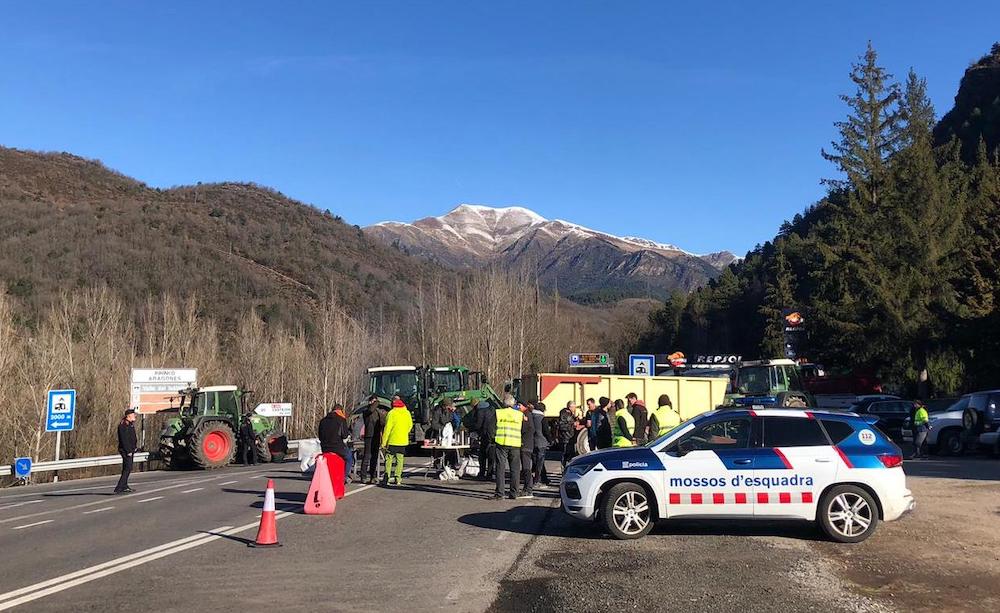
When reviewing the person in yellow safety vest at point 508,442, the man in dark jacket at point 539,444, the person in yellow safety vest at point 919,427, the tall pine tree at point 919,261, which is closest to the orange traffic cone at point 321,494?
the person in yellow safety vest at point 508,442

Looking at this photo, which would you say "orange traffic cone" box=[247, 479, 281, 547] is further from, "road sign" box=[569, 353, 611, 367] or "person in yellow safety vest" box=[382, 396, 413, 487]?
"road sign" box=[569, 353, 611, 367]

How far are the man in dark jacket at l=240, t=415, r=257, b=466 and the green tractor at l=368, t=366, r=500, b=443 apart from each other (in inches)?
172

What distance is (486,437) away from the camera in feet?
61.2

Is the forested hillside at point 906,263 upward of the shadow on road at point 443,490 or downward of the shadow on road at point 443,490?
upward

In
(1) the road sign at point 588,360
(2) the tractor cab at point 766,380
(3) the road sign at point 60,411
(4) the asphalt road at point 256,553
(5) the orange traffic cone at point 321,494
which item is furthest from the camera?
(1) the road sign at point 588,360


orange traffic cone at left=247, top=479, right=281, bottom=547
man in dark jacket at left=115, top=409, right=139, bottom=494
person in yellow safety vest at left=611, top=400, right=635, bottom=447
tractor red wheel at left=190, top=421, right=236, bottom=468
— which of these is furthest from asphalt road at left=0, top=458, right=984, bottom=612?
tractor red wheel at left=190, top=421, right=236, bottom=468

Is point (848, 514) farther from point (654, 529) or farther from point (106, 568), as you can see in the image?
point (106, 568)

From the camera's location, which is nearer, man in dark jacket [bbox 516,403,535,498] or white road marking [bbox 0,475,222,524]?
white road marking [bbox 0,475,222,524]

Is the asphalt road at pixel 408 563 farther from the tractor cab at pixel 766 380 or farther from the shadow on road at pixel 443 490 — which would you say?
the tractor cab at pixel 766 380

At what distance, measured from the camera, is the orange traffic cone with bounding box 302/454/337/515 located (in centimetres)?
1388

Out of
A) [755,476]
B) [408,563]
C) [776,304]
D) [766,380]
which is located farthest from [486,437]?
[776,304]

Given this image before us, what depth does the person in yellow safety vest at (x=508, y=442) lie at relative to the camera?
1551 centimetres

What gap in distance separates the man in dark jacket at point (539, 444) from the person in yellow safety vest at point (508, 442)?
1.14 m

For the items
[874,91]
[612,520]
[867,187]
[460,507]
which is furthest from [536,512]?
[874,91]
